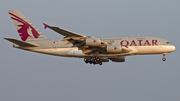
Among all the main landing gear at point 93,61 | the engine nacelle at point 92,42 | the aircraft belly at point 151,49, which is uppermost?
the engine nacelle at point 92,42

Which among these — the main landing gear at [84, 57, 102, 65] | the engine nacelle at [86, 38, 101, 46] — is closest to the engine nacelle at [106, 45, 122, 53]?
the engine nacelle at [86, 38, 101, 46]

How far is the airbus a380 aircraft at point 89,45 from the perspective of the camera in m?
41.8

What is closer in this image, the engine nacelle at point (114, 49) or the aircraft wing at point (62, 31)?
the aircraft wing at point (62, 31)

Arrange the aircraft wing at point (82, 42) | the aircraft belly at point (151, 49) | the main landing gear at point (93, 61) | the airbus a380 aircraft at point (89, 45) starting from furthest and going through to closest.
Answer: the main landing gear at point (93, 61) < the aircraft belly at point (151, 49) < the airbus a380 aircraft at point (89, 45) < the aircraft wing at point (82, 42)

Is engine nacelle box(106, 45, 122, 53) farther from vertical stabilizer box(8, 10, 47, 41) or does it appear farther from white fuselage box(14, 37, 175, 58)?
vertical stabilizer box(8, 10, 47, 41)

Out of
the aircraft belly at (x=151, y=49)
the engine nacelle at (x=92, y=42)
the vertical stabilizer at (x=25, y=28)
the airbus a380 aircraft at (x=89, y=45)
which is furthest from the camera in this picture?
the vertical stabilizer at (x=25, y=28)

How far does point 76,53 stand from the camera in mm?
45156

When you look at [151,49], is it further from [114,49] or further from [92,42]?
[92,42]

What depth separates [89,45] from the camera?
1591 inches

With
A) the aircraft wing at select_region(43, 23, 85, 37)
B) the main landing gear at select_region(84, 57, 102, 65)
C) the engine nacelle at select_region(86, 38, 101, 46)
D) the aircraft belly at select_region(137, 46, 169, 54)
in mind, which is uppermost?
the aircraft wing at select_region(43, 23, 85, 37)

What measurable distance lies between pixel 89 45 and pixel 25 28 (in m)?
13.7

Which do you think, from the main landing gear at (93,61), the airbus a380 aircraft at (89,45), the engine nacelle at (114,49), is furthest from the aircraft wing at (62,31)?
the main landing gear at (93,61)

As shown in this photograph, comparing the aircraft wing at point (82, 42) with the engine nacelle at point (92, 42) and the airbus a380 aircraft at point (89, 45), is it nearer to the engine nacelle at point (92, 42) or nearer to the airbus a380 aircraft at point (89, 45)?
the airbus a380 aircraft at point (89, 45)

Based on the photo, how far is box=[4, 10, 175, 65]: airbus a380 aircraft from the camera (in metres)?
41.8
